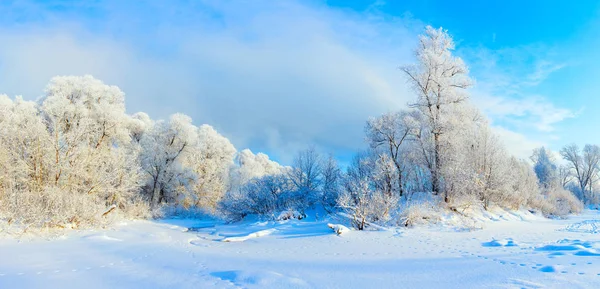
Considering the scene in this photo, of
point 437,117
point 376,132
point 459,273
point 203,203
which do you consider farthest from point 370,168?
point 203,203

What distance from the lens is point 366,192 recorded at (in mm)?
12984

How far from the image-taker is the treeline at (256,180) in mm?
13117

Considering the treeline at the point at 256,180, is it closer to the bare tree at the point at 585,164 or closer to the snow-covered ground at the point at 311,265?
the snow-covered ground at the point at 311,265

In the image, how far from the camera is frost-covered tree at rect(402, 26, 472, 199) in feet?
57.6

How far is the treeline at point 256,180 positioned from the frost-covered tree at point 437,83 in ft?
0.19

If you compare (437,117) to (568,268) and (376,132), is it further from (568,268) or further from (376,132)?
(568,268)

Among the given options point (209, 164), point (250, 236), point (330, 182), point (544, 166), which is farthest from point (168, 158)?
point (544, 166)

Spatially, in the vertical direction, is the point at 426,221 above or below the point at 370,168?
below

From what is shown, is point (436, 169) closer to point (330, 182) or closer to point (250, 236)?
point (330, 182)

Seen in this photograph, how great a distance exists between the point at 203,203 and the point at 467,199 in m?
21.2

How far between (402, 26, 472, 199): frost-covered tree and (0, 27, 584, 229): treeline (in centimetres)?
6

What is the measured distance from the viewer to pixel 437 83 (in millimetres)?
18031

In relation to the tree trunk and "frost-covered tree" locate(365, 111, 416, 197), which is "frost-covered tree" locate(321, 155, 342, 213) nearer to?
"frost-covered tree" locate(365, 111, 416, 197)

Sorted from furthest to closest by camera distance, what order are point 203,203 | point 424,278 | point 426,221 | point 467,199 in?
point 203,203, point 467,199, point 426,221, point 424,278
